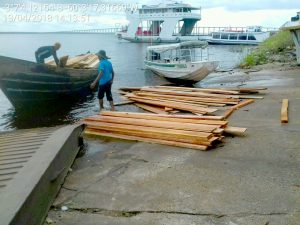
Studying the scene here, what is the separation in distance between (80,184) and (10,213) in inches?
76.5

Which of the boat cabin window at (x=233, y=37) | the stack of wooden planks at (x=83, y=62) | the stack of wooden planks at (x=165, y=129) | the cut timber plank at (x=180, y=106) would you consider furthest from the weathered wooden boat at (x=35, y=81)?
the boat cabin window at (x=233, y=37)

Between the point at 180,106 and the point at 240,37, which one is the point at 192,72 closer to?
the point at 180,106

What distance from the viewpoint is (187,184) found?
16.3 feet

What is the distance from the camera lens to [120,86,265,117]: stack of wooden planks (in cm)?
987

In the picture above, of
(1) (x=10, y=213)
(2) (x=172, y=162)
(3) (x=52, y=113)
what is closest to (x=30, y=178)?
(1) (x=10, y=213)

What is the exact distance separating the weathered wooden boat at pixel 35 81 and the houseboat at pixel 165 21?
210 feet

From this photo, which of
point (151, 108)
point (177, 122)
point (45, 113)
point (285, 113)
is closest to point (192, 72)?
point (45, 113)

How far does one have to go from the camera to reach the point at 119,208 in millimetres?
4414

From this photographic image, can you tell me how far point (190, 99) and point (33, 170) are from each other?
23.1ft

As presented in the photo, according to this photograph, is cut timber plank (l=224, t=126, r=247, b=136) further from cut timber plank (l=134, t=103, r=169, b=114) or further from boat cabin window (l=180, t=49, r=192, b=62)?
boat cabin window (l=180, t=49, r=192, b=62)

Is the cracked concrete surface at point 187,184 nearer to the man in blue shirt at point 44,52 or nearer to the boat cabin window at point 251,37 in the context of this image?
the man in blue shirt at point 44,52

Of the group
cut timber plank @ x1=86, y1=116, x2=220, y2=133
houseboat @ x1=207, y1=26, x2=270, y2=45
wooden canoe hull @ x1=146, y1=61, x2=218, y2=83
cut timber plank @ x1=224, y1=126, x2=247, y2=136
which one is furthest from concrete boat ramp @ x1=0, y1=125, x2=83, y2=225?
houseboat @ x1=207, y1=26, x2=270, y2=45

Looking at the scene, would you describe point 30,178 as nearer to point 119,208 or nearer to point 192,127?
point 119,208

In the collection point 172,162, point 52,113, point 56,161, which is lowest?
point 52,113
